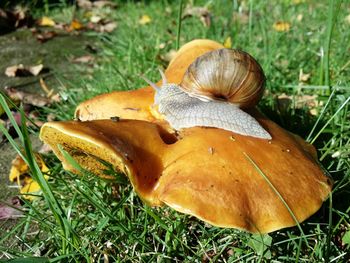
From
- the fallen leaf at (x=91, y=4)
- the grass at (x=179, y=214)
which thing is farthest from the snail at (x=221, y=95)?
the fallen leaf at (x=91, y=4)

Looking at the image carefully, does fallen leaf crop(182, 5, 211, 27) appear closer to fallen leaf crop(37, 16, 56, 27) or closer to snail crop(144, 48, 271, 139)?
fallen leaf crop(37, 16, 56, 27)

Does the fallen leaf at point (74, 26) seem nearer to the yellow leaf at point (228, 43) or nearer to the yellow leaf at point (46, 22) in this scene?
the yellow leaf at point (46, 22)

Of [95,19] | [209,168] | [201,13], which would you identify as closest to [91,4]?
[95,19]

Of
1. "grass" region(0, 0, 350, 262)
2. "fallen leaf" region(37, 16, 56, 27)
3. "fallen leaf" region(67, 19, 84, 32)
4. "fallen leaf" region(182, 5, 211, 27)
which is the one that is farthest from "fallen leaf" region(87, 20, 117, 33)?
"grass" region(0, 0, 350, 262)

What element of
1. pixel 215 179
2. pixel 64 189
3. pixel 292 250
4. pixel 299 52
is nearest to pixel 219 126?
pixel 215 179

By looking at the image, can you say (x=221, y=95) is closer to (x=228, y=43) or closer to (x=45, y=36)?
(x=228, y=43)

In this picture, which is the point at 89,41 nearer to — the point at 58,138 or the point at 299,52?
the point at 299,52
